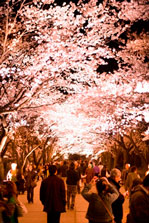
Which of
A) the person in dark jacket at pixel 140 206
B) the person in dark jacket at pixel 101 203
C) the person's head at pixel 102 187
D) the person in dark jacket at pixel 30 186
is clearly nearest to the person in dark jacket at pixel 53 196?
the person in dark jacket at pixel 101 203

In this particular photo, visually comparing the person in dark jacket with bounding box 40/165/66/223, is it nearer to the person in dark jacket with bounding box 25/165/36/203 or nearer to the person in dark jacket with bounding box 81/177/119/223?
the person in dark jacket with bounding box 81/177/119/223

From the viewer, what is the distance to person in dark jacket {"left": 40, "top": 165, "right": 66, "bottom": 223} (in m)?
7.03

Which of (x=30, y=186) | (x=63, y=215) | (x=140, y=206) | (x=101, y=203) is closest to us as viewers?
(x=140, y=206)

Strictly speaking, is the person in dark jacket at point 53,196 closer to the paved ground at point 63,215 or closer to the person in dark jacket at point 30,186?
the paved ground at point 63,215

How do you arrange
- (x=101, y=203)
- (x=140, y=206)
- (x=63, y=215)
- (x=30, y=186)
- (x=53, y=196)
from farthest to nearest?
1. (x=30, y=186)
2. (x=63, y=215)
3. (x=53, y=196)
4. (x=101, y=203)
5. (x=140, y=206)

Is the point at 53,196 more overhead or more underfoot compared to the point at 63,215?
more overhead

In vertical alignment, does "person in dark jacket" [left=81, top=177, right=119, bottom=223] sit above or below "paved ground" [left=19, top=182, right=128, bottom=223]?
above

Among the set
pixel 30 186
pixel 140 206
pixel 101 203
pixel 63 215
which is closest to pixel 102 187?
pixel 101 203

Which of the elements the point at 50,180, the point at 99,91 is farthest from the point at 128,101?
the point at 50,180

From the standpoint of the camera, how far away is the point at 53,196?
7.06m

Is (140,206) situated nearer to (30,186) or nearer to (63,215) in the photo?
(63,215)

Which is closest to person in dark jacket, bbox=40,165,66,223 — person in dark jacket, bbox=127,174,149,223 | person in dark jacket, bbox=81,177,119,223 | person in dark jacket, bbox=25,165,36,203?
person in dark jacket, bbox=81,177,119,223

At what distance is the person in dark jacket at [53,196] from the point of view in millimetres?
7031

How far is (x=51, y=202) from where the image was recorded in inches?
277
